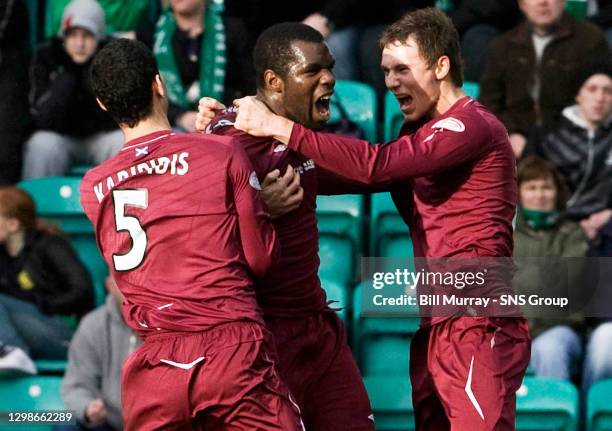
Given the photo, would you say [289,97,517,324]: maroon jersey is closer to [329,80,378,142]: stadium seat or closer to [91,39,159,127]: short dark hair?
[91,39,159,127]: short dark hair

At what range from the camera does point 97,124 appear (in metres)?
9.18

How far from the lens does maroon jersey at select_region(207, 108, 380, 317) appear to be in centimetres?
536

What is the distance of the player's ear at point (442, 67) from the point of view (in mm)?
5617

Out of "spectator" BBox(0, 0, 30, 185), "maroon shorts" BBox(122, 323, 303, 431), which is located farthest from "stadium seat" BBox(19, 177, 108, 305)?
"maroon shorts" BBox(122, 323, 303, 431)

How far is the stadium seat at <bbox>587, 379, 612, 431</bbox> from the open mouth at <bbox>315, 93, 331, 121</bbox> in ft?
9.19

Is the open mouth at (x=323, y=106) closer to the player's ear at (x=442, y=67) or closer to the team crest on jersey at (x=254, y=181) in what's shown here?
the player's ear at (x=442, y=67)

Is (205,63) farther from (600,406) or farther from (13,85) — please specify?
(600,406)

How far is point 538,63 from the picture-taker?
885cm

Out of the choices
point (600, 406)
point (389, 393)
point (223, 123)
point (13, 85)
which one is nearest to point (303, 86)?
point (223, 123)

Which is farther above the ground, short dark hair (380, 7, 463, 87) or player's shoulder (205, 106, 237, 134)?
short dark hair (380, 7, 463, 87)

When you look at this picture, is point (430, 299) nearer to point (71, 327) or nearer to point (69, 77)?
point (71, 327)

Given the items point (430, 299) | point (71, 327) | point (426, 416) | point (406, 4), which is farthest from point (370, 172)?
point (406, 4)

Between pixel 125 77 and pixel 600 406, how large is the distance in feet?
12.1

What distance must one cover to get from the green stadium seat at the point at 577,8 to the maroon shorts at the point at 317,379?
4.77 metres
